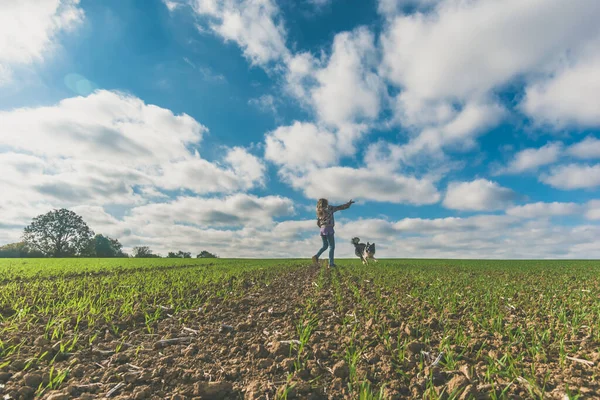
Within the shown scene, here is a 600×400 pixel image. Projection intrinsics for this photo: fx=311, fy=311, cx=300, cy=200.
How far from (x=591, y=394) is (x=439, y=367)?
4.09 ft

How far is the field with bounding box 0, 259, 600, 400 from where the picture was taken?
2.93 metres

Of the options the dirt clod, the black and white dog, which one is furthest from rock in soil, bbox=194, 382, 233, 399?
the black and white dog

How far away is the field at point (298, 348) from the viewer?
293 cm

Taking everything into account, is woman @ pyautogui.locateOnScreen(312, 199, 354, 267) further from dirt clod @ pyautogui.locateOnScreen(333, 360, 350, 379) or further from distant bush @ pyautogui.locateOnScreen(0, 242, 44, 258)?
distant bush @ pyautogui.locateOnScreen(0, 242, 44, 258)

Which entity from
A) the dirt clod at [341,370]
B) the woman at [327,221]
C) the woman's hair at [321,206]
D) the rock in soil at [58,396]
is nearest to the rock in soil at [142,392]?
the rock in soil at [58,396]

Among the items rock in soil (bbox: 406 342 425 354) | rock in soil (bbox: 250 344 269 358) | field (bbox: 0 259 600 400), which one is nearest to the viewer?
field (bbox: 0 259 600 400)

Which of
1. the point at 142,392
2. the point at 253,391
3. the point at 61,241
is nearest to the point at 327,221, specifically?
the point at 253,391

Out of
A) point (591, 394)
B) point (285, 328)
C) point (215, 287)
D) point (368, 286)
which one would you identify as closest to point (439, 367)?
point (591, 394)

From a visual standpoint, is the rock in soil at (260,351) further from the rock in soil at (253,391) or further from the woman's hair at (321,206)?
the woman's hair at (321,206)

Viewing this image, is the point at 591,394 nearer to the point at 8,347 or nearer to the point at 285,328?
the point at 285,328

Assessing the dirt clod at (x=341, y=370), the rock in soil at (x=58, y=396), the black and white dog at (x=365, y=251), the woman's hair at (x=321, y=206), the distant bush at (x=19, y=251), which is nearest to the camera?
the rock in soil at (x=58, y=396)

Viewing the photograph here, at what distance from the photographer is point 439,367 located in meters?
3.35

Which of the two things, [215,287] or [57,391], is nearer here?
[57,391]

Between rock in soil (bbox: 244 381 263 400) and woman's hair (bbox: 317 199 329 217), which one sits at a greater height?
woman's hair (bbox: 317 199 329 217)
